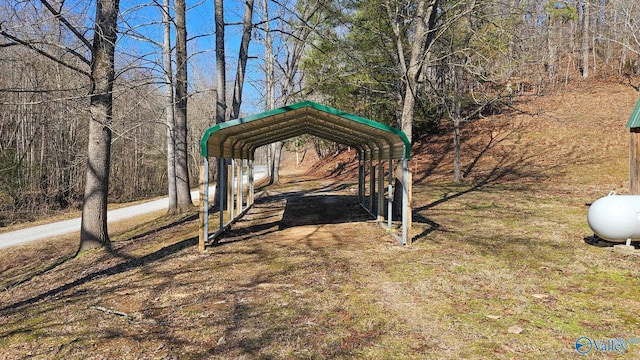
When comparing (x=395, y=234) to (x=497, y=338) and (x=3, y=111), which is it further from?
(x=3, y=111)

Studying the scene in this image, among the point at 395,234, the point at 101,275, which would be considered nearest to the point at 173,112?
the point at 101,275

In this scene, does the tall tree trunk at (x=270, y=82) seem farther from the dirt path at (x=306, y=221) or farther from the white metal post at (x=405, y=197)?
the white metal post at (x=405, y=197)

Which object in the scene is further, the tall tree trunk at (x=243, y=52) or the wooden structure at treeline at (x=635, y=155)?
the tall tree trunk at (x=243, y=52)

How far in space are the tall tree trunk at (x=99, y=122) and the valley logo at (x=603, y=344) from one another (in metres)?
7.55

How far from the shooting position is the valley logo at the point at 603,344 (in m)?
3.25

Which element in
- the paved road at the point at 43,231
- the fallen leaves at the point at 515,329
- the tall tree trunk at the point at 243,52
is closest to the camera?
the fallen leaves at the point at 515,329

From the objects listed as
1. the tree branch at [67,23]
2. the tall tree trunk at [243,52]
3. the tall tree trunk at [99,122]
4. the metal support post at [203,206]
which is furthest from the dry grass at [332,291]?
the tall tree trunk at [243,52]

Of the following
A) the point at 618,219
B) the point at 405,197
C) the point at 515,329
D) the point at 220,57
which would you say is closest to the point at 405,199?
the point at 405,197

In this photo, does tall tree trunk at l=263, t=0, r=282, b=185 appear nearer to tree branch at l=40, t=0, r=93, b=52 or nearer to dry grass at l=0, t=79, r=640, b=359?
dry grass at l=0, t=79, r=640, b=359

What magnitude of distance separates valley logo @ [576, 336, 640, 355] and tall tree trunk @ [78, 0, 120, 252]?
7.55m

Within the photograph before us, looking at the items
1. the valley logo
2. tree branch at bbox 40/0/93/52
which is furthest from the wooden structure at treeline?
tree branch at bbox 40/0/93/52

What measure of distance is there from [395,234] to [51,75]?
17.7m

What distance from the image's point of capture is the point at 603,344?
3340mm

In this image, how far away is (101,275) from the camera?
5.86 meters
